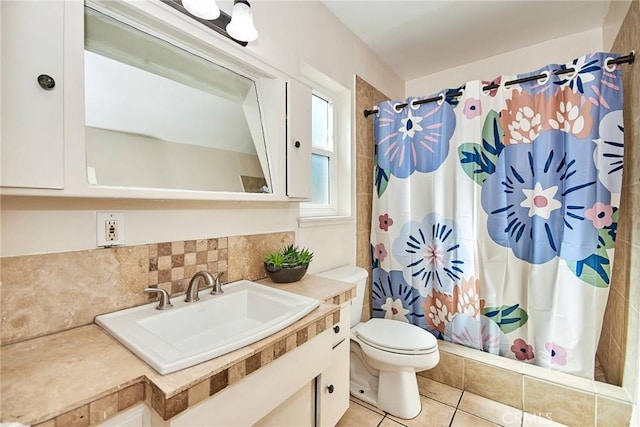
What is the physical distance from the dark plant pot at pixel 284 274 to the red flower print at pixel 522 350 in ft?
4.79

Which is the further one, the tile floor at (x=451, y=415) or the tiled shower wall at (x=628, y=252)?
the tile floor at (x=451, y=415)

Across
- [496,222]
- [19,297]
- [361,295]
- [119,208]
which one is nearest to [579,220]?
[496,222]

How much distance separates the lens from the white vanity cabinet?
1196 mm

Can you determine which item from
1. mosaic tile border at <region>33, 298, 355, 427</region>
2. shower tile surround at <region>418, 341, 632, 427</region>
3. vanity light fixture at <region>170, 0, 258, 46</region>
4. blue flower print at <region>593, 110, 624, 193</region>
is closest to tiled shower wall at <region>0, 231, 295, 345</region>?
mosaic tile border at <region>33, 298, 355, 427</region>

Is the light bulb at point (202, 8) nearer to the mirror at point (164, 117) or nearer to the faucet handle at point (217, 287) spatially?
the mirror at point (164, 117)

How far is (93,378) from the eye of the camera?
0.60 meters

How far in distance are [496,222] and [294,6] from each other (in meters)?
1.75

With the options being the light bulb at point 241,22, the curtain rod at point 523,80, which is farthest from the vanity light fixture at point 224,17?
the curtain rod at point 523,80

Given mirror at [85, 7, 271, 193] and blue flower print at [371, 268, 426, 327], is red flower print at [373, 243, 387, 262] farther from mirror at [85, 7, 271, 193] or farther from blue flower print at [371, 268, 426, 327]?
mirror at [85, 7, 271, 193]

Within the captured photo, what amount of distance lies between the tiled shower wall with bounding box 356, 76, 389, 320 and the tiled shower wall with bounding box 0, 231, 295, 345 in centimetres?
119

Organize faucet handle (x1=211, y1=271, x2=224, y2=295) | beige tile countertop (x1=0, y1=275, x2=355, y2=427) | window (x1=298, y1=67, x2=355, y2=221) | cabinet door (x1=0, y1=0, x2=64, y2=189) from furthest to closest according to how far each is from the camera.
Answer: window (x1=298, y1=67, x2=355, y2=221) → faucet handle (x1=211, y1=271, x2=224, y2=295) → cabinet door (x1=0, y1=0, x2=64, y2=189) → beige tile countertop (x1=0, y1=275, x2=355, y2=427)

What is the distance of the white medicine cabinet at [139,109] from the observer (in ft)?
2.16

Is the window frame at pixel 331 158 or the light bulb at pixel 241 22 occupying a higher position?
the light bulb at pixel 241 22

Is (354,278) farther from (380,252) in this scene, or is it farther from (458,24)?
(458,24)
